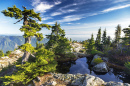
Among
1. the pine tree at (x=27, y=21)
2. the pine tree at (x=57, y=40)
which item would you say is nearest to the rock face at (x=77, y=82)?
the pine tree at (x=27, y=21)

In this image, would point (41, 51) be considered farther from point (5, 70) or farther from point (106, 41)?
point (106, 41)

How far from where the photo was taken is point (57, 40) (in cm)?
1905

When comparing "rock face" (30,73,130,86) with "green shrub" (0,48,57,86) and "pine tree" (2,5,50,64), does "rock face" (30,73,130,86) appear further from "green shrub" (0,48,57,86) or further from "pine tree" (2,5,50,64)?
"pine tree" (2,5,50,64)

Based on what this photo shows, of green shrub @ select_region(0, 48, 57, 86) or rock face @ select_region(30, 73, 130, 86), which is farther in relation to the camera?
green shrub @ select_region(0, 48, 57, 86)

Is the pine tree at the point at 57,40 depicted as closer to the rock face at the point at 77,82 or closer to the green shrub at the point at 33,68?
the green shrub at the point at 33,68

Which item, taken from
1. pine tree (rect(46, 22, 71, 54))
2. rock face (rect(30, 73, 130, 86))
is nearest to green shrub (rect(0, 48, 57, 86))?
rock face (rect(30, 73, 130, 86))

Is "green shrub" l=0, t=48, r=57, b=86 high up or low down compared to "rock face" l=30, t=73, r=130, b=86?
up

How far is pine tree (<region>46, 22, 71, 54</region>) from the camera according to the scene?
18.5 m

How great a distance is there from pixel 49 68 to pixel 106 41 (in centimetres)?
3151

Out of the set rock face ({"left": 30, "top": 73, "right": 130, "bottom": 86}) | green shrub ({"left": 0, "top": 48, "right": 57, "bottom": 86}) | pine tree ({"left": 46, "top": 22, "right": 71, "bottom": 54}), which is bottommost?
rock face ({"left": 30, "top": 73, "right": 130, "bottom": 86})

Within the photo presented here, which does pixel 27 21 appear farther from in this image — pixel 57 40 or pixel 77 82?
pixel 77 82

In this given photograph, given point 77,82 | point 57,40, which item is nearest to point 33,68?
point 77,82

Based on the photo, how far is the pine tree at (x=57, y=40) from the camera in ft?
60.6

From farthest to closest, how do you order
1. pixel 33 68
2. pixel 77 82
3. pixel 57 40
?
pixel 57 40 < pixel 33 68 < pixel 77 82
